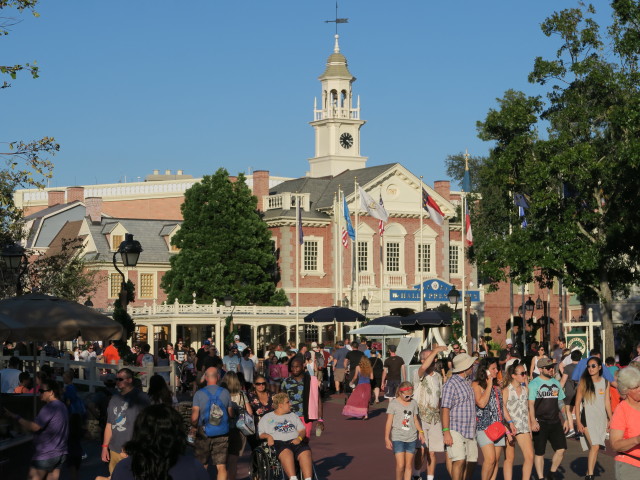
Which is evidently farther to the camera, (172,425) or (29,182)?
(29,182)

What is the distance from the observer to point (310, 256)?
68.2 metres

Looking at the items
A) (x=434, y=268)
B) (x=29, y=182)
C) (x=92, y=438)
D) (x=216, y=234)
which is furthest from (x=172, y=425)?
(x=434, y=268)

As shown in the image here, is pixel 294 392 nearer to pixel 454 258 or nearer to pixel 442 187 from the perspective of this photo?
pixel 454 258

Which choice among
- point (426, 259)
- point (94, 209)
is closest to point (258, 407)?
point (426, 259)

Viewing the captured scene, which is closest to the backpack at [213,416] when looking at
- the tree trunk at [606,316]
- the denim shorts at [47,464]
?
the denim shorts at [47,464]

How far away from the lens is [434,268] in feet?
232

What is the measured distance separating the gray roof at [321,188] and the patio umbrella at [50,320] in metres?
47.6

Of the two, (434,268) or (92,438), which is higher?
(434,268)

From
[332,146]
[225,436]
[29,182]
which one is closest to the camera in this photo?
[225,436]

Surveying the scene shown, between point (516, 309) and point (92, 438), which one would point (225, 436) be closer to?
point (92, 438)

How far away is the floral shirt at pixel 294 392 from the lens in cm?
1638

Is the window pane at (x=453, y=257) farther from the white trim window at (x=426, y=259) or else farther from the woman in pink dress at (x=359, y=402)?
the woman in pink dress at (x=359, y=402)

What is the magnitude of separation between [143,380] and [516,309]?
55634mm

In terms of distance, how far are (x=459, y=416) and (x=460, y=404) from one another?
0.49 feet
